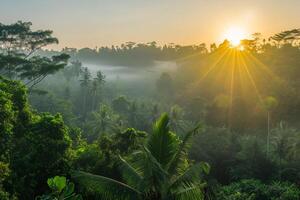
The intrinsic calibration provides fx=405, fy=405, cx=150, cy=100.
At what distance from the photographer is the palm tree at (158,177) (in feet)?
49.6

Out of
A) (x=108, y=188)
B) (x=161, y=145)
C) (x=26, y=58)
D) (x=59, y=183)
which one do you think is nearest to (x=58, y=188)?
(x=59, y=183)

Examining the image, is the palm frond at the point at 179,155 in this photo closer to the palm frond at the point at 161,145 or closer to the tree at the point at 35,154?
the palm frond at the point at 161,145

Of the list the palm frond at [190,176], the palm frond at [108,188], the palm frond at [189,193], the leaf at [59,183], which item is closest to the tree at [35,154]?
the palm frond at [108,188]

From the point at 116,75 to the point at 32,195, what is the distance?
162 m

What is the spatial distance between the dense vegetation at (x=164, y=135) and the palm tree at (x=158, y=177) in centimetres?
4

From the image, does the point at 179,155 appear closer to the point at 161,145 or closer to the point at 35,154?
the point at 161,145

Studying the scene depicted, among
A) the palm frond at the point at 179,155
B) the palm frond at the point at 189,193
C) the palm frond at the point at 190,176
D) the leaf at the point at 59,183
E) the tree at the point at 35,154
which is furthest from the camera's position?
the tree at the point at 35,154

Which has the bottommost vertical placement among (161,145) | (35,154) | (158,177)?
(35,154)

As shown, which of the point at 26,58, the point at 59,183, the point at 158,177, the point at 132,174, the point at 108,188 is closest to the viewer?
the point at 59,183

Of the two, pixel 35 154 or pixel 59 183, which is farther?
pixel 35 154

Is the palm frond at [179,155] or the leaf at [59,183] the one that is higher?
the leaf at [59,183]

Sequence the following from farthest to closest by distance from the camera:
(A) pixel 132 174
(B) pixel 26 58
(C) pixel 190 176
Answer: (B) pixel 26 58 → (A) pixel 132 174 → (C) pixel 190 176

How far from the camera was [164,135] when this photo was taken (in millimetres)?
15539

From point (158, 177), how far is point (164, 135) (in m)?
1.64
